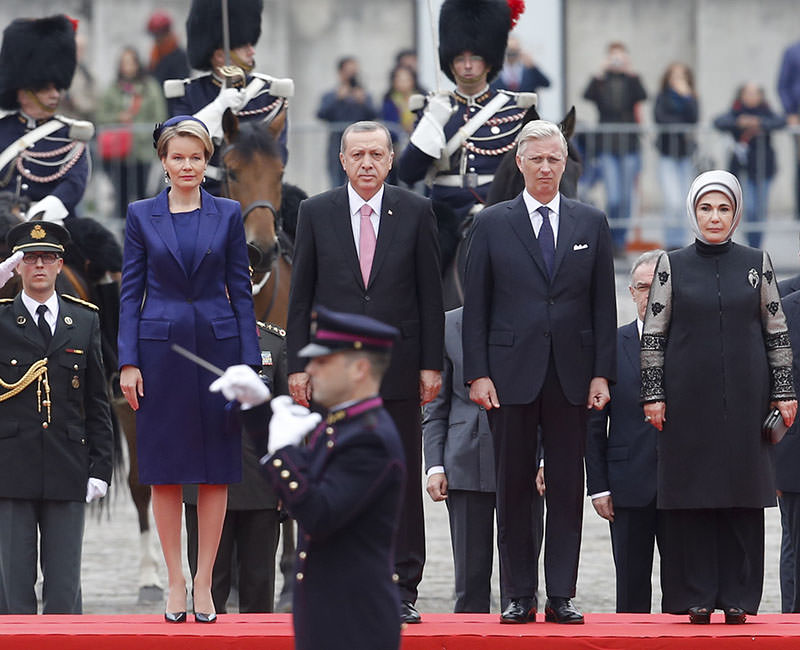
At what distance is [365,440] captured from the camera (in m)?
6.07

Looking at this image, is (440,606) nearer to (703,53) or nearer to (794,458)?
(794,458)

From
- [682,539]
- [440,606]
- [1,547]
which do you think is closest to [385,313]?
[682,539]

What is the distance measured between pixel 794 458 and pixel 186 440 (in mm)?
2879

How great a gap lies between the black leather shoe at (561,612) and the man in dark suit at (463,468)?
1.04 m

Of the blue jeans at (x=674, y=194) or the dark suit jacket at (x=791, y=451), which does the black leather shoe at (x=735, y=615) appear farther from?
the blue jeans at (x=674, y=194)

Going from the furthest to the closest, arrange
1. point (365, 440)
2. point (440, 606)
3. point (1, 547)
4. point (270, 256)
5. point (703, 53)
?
point (703, 53) < point (440, 606) < point (270, 256) < point (1, 547) < point (365, 440)

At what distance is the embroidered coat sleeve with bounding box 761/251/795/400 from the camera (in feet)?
25.7

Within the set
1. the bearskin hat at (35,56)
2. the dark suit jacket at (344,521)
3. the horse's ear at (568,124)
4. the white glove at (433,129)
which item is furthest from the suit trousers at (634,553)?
the bearskin hat at (35,56)

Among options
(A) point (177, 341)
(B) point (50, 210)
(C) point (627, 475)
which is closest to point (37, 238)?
(A) point (177, 341)

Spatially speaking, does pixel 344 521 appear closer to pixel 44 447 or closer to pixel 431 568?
pixel 44 447

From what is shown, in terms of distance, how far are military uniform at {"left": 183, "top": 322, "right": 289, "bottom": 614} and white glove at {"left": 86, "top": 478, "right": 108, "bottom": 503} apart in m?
0.49

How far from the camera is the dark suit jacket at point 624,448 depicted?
8.58 meters

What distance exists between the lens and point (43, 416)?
8.70 m

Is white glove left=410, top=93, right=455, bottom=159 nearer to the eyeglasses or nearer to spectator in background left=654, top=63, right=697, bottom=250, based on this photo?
the eyeglasses
